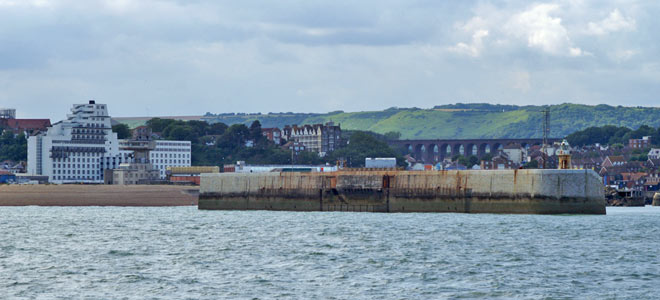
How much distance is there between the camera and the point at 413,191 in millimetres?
90812

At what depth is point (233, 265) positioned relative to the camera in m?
49.1

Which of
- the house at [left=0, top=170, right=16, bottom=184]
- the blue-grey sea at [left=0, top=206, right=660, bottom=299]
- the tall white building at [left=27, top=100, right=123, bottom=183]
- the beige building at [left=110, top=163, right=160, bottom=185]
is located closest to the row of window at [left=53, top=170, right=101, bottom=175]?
the tall white building at [left=27, top=100, right=123, bottom=183]

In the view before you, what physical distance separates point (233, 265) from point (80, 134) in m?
145

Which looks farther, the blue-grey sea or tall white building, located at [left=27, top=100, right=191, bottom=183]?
tall white building, located at [left=27, top=100, right=191, bottom=183]

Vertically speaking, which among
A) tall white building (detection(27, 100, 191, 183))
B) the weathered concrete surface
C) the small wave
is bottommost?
the weathered concrete surface

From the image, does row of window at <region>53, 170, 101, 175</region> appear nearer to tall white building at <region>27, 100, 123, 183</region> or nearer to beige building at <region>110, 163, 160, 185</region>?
tall white building at <region>27, 100, 123, 183</region>

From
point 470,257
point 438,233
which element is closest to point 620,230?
point 438,233

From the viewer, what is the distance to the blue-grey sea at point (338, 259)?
1618 inches

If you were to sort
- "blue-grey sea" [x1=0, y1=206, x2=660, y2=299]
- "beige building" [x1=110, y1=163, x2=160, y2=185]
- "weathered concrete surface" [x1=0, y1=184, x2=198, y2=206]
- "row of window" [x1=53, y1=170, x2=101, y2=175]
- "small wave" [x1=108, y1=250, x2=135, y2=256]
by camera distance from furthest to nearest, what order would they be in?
"row of window" [x1=53, y1=170, x2=101, y2=175] < "beige building" [x1=110, y1=163, x2=160, y2=185] < "weathered concrete surface" [x1=0, y1=184, x2=198, y2=206] < "small wave" [x1=108, y1=250, x2=135, y2=256] < "blue-grey sea" [x1=0, y1=206, x2=660, y2=299]

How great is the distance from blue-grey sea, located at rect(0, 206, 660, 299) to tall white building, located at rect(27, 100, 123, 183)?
10566 cm

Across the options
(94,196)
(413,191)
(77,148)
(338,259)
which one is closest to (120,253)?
(338,259)

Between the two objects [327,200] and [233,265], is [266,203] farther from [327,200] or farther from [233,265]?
[233,265]

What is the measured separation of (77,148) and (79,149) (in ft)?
1.40

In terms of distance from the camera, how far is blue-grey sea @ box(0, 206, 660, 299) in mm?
41094
